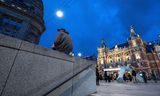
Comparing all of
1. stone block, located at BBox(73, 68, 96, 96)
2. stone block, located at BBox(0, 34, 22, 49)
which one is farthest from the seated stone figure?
stone block, located at BBox(0, 34, 22, 49)

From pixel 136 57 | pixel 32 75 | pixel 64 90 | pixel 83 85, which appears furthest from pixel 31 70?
pixel 136 57

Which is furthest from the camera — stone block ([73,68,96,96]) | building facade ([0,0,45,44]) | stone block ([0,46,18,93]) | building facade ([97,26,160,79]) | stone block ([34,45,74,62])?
building facade ([97,26,160,79])

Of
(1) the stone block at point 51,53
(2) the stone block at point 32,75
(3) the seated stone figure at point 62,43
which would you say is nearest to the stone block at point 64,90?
(2) the stone block at point 32,75

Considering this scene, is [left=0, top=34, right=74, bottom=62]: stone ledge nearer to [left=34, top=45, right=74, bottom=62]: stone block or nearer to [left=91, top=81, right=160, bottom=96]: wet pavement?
[left=34, top=45, right=74, bottom=62]: stone block

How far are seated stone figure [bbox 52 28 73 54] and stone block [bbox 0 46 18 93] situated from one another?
2.09 m

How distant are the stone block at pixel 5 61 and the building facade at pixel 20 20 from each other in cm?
2114

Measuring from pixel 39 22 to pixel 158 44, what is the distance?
59314mm

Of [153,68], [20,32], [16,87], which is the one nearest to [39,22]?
[20,32]

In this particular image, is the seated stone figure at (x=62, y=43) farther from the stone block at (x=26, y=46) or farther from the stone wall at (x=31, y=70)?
the stone block at (x=26, y=46)

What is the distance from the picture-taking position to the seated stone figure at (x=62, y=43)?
457cm

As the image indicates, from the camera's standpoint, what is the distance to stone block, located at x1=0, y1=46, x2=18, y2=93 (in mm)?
2340

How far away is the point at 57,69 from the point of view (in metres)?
3.73

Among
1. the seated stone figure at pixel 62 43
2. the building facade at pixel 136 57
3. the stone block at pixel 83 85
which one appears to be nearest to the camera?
the stone block at pixel 83 85

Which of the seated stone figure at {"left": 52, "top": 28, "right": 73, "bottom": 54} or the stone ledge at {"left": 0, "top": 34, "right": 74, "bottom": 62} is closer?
the stone ledge at {"left": 0, "top": 34, "right": 74, "bottom": 62}
